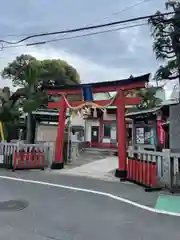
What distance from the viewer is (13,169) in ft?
38.9

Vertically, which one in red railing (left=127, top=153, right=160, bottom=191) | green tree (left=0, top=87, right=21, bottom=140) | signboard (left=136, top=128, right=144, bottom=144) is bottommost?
red railing (left=127, top=153, right=160, bottom=191)

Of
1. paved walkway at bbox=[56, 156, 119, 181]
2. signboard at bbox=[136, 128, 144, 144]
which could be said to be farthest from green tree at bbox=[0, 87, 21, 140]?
signboard at bbox=[136, 128, 144, 144]

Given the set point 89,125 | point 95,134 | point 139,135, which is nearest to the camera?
point 139,135

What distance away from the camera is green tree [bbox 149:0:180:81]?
936cm

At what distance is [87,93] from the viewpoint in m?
11.9

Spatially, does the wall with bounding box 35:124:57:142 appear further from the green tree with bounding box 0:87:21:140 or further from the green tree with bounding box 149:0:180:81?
the green tree with bounding box 149:0:180:81

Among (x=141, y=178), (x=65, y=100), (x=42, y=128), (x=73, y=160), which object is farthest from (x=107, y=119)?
(x=141, y=178)

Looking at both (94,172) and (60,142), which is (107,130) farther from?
(94,172)

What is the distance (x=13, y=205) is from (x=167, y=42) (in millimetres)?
7575

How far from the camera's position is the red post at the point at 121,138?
10282mm

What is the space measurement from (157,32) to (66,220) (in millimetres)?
7600

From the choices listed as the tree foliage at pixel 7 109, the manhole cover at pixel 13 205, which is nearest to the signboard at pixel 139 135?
A: the tree foliage at pixel 7 109

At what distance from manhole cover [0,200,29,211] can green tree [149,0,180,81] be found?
259 inches

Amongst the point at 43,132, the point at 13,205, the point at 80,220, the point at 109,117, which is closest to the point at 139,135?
the point at 43,132
